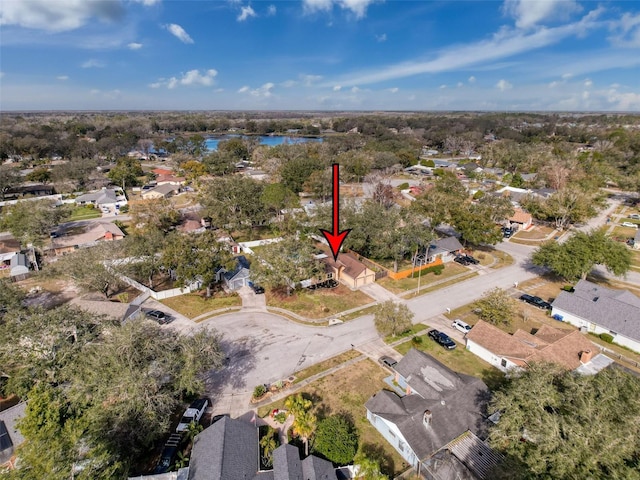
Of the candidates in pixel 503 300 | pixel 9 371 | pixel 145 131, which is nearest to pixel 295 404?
pixel 9 371

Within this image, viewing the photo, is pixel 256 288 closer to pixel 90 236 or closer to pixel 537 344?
pixel 537 344

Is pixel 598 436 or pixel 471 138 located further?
pixel 471 138

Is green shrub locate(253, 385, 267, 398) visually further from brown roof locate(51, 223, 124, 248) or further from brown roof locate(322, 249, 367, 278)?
brown roof locate(51, 223, 124, 248)

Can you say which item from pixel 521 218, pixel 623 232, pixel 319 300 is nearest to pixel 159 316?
pixel 319 300

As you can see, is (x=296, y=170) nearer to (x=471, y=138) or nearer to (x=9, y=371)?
(x=9, y=371)

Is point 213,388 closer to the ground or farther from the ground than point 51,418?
closer to the ground

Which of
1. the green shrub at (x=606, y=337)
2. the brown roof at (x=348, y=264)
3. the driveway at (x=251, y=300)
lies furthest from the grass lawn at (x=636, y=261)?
the driveway at (x=251, y=300)

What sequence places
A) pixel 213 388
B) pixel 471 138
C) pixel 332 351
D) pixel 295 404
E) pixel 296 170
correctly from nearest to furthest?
1. pixel 295 404
2. pixel 213 388
3. pixel 332 351
4. pixel 296 170
5. pixel 471 138
